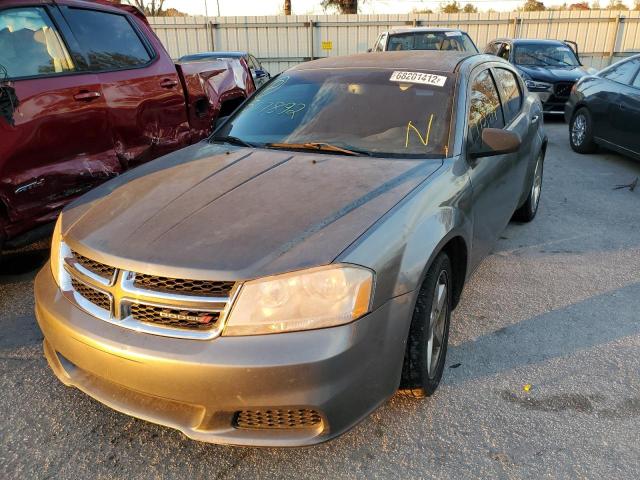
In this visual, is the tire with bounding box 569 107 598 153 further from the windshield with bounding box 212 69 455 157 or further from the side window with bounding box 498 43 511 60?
the windshield with bounding box 212 69 455 157

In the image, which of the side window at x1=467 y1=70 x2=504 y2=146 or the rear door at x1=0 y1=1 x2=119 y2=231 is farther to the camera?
the rear door at x1=0 y1=1 x2=119 y2=231

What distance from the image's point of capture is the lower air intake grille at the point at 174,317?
1841mm

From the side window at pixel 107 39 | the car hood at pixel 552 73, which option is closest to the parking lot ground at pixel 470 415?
the side window at pixel 107 39

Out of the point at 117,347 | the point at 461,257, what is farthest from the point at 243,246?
the point at 461,257

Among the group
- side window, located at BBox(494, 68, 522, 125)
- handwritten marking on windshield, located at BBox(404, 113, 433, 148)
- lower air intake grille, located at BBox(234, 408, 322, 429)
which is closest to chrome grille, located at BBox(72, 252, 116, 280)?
lower air intake grille, located at BBox(234, 408, 322, 429)

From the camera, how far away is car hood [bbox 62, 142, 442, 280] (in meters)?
1.91

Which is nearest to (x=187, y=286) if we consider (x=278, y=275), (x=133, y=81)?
(x=278, y=275)

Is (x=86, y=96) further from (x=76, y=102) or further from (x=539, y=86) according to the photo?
(x=539, y=86)

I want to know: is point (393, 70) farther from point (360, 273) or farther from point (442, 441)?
point (442, 441)

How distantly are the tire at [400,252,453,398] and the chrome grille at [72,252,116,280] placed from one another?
48.1 inches

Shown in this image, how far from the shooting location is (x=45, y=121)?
3494 millimetres

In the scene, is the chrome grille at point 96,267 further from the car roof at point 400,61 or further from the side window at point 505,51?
the side window at point 505,51

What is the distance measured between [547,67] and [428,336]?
34.0 ft

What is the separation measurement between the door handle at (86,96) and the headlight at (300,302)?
8.81 ft
